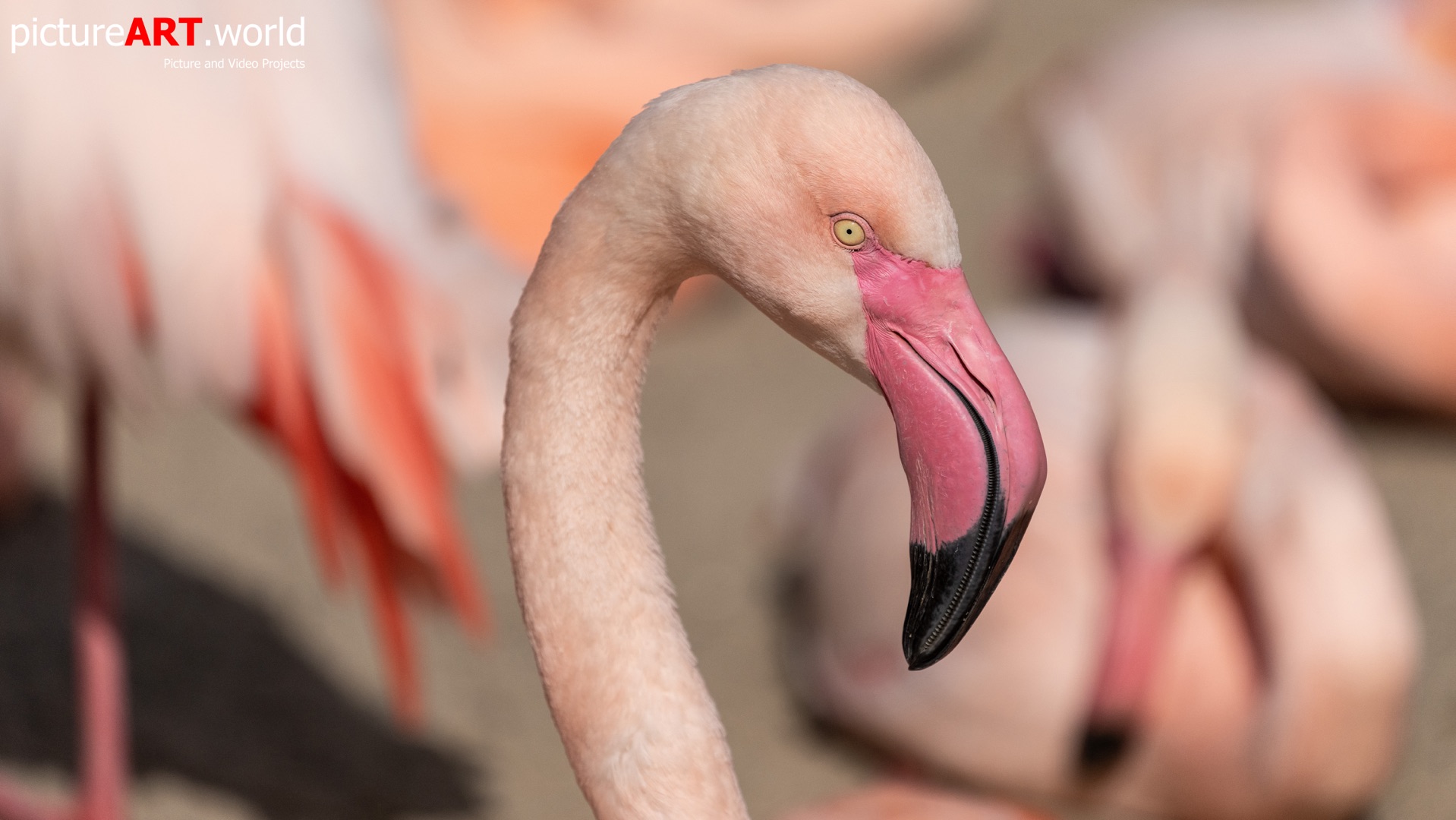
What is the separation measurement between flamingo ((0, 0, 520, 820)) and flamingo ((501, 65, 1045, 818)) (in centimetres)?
92

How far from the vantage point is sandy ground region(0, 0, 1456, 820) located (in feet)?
8.57

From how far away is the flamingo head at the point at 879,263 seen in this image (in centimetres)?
102

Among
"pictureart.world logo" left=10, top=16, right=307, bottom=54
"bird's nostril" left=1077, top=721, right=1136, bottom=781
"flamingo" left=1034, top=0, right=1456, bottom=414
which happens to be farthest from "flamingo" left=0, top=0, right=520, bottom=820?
"flamingo" left=1034, top=0, right=1456, bottom=414

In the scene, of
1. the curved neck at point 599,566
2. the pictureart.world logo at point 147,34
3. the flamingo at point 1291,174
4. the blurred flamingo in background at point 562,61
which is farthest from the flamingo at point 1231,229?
the pictureart.world logo at point 147,34

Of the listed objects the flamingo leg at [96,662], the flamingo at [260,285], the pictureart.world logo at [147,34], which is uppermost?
the pictureart.world logo at [147,34]

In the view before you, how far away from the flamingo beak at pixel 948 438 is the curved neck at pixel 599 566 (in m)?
0.20

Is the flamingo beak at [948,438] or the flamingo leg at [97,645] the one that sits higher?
the flamingo leg at [97,645]

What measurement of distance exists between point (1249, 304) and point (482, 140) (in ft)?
6.85

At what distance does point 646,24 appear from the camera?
182 inches

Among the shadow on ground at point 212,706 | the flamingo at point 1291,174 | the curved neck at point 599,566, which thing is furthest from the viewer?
the flamingo at point 1291,174

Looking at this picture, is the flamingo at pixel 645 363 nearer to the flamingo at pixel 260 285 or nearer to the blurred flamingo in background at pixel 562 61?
the flamingo at pixel 260 285

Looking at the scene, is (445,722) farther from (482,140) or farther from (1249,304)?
(1249,304)

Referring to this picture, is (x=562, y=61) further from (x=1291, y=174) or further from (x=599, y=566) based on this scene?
(x=599, y=566)

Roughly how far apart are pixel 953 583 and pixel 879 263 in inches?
9.2
